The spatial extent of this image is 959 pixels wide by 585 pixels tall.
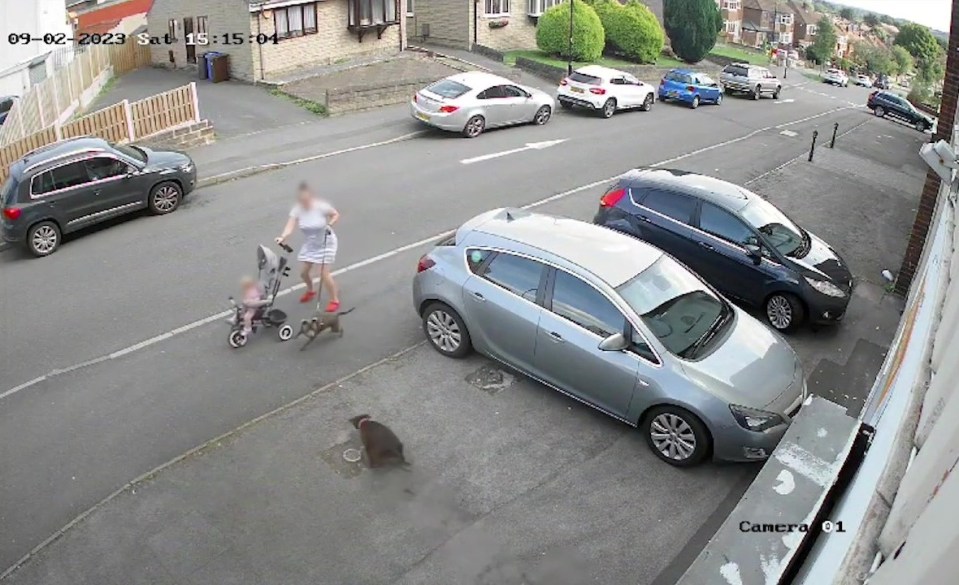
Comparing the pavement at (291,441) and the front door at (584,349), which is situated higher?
the front door at (584,349)

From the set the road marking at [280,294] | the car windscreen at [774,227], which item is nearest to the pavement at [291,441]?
the road marking at [280,294]

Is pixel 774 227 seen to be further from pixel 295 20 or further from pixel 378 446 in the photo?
pixel 295 20

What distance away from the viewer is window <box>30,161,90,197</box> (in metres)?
12.8

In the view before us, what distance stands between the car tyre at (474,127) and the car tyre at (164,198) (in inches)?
298

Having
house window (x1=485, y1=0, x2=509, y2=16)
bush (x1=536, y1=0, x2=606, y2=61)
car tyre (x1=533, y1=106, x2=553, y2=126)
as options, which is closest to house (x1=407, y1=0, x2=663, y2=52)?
house window (x1=485, y1=0, x2=509, y2=16)

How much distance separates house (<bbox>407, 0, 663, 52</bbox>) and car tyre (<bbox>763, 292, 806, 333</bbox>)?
25832mm

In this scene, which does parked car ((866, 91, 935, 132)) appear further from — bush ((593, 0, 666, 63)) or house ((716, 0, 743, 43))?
house ((716, 0, 743, 43))

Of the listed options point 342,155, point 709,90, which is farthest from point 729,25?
point 342,155

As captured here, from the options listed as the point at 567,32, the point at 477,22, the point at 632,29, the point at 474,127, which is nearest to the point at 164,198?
the point at 474,127

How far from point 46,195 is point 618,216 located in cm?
888

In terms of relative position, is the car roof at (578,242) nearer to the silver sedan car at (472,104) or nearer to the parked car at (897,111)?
the silver sedan car at (472,104)

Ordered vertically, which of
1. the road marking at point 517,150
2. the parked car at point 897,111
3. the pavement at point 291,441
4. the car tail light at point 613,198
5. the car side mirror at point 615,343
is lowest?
the parked car at point 897,111

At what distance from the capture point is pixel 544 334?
845 centimetres

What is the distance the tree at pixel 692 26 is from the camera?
43594 mm
